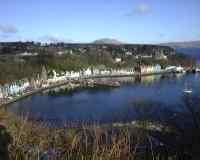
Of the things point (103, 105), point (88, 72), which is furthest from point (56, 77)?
point (103, 105)

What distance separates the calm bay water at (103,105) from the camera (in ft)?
57.9

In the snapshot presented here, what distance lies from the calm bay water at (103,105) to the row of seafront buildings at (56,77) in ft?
6.62

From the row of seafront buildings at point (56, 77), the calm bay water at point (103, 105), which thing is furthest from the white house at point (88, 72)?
the calm bay water at point (103, 105)

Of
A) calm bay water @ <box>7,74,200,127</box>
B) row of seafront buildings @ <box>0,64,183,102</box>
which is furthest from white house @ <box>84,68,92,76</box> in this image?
Answer: calm bay water @ <box>7,74,200,127</box>

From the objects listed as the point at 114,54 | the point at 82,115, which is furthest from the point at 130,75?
the point at 82,115

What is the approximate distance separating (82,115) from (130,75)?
2681cm

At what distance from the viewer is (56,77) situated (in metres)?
37.6

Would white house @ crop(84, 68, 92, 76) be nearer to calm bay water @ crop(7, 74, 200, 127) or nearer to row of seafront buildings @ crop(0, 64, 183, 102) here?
row of seafront buildings @ crop(0, 64, 183, 102)

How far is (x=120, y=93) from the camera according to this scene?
28.9m

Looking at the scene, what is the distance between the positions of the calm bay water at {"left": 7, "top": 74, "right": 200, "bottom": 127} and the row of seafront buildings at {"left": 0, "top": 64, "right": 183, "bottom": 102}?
202 cm

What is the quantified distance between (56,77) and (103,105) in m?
15.8

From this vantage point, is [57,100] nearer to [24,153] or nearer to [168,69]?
[24,153]

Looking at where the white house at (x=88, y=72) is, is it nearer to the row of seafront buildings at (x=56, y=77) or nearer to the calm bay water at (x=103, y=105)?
the row of seafront buildings at (x=56, y=77)

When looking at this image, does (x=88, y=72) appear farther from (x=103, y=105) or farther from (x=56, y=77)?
(x=103, y=105)
